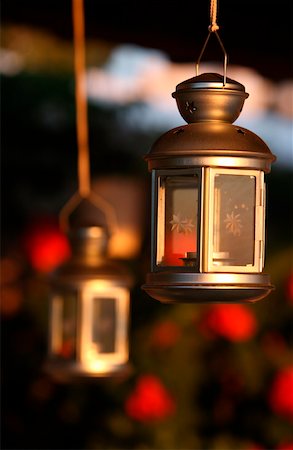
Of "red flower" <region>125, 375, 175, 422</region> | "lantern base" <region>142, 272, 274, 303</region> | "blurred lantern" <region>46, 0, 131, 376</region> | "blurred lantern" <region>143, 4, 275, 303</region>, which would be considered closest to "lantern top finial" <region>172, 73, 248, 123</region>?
"blurred lantern" <region>143, 4, 275, 303</region>

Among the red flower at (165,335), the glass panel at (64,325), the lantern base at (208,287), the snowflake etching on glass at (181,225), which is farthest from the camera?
the red flower at (165,335)

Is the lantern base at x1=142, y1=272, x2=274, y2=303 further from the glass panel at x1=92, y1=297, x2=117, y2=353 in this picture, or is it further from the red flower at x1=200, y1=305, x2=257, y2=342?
the red flower at x1=200, y1=305, x2=257, y2=342

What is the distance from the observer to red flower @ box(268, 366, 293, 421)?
718 centimetres

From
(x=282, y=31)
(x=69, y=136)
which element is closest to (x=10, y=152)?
(x=69, y=136)

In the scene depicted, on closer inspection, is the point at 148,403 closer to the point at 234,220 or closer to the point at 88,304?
the point at 88,304

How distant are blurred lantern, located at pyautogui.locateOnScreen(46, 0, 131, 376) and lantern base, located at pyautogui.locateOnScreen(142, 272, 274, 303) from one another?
157cm

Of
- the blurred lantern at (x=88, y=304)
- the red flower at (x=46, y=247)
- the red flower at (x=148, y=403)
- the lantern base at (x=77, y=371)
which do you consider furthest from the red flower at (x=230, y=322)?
the lantern base at (x=77, y=371)

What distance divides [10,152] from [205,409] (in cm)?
269

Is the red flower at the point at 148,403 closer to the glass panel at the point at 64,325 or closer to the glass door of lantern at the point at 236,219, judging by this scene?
the glass panel at the point at 64,325

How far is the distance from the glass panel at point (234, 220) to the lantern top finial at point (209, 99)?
0.13m

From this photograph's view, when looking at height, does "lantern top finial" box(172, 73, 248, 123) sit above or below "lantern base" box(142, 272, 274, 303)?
above

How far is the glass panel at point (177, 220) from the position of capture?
2.80 metres

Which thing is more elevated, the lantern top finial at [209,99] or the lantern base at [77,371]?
the lantern top finial at [209,99]

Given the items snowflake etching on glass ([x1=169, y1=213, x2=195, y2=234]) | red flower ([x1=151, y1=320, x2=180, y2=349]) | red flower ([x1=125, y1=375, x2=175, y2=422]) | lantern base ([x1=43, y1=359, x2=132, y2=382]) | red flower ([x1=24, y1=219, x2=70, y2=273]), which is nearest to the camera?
snowflake etching on glass ([x1=169, y1=213, x2=195, y2=234])
